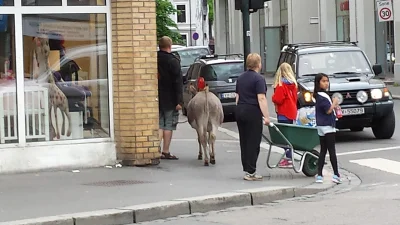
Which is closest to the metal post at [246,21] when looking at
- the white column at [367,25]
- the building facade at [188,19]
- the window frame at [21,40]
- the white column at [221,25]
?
the window frame at [21,40]

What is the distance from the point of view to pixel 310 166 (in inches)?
459

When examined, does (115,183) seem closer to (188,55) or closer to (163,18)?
(188,55)

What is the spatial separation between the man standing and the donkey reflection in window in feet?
5.91

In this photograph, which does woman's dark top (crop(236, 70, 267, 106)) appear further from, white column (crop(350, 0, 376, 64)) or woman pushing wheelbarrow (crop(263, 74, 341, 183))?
white column (crop(350, 0, 376, 64))

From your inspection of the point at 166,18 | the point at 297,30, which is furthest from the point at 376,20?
the point at 166,18

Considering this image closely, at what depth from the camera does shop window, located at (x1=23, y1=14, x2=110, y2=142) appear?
12000 millimetres

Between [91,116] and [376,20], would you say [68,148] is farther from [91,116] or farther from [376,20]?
[376,20]

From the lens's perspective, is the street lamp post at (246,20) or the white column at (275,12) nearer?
the street lamp post at (246,20)

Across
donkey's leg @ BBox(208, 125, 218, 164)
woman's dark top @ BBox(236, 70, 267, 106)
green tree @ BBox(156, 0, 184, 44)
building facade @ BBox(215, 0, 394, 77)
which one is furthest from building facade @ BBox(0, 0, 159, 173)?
green tree @ BBox(156, 0, 184, 44)

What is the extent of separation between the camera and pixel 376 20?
122 feet

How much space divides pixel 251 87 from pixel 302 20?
35835mm

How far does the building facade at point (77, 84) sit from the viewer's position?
38.9ft

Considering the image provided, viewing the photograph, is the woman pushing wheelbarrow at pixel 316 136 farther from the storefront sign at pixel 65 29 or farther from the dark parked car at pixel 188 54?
the dark parked car at pixel 188 54

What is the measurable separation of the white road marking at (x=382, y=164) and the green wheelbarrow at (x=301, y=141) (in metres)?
1.36
